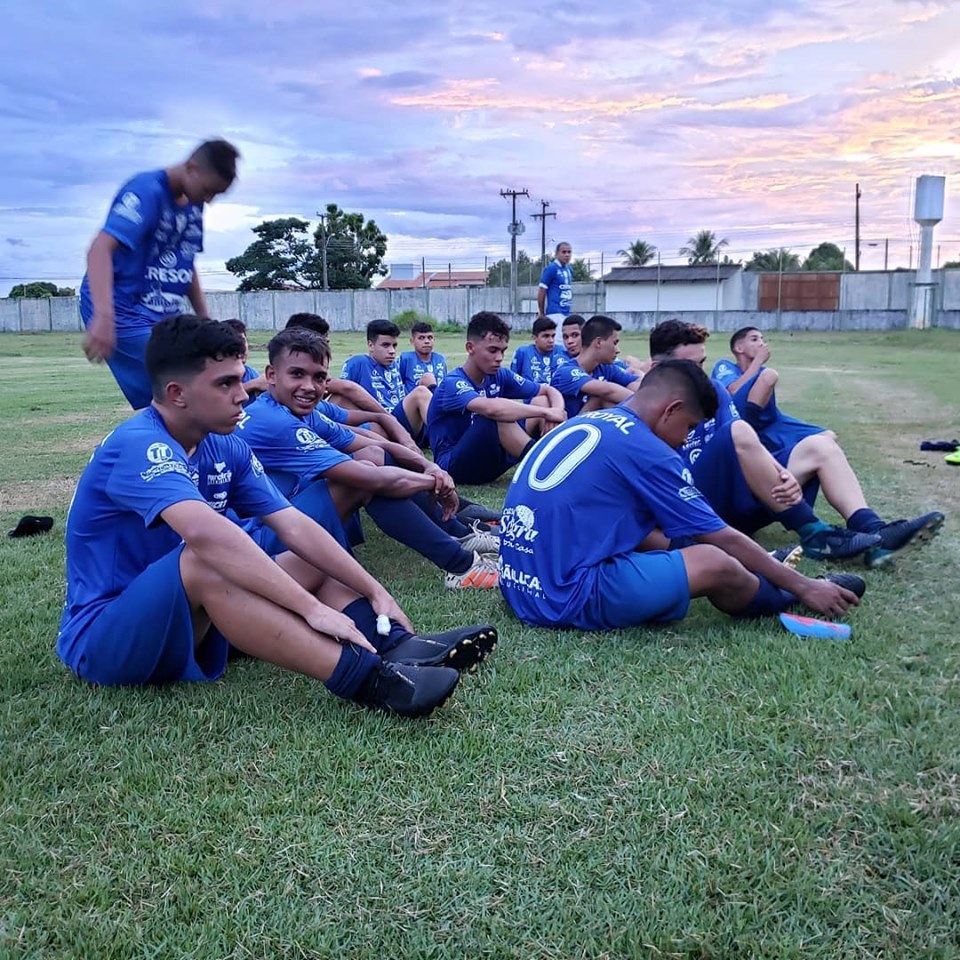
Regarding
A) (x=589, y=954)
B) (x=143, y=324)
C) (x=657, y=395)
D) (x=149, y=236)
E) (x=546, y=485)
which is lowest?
(x=589, y=954)

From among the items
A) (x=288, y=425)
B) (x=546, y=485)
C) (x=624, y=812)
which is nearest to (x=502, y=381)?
(x=288, y=425)

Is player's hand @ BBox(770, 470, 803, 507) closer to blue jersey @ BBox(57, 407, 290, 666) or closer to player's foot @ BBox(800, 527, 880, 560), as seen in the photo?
player's foot @ BBox(800, 527, 880, 560)

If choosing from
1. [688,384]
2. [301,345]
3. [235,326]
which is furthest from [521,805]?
[235,326]

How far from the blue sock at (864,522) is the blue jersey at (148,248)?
4087 millimetres

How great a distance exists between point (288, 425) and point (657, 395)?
179 cm

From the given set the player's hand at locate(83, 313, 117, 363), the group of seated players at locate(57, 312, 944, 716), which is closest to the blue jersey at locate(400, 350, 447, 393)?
the group of seated players at locate(57, 312, 944, 716)

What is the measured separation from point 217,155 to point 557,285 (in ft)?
34.3

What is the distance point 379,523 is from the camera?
468 centimetres

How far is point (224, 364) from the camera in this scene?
10.0 ft

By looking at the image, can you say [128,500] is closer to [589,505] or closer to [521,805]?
[521,805]

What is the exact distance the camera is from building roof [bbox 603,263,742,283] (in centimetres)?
5625

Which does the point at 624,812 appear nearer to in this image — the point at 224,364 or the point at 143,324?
the point at 224,364

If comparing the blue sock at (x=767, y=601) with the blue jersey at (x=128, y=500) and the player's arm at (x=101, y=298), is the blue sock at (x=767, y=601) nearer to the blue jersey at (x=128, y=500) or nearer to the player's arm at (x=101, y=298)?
the blue jersey at (x=128, y=500)

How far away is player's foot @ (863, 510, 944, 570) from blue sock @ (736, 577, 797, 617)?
1055mm
